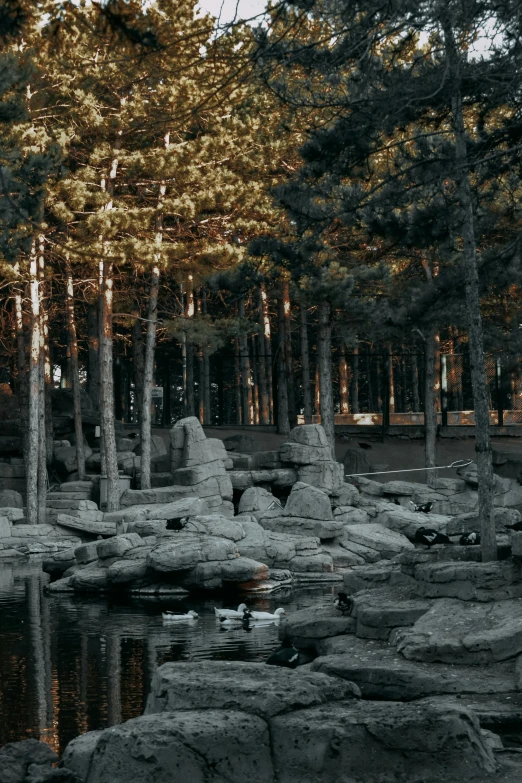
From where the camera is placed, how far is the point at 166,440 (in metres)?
34.8

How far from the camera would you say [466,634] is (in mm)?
11000

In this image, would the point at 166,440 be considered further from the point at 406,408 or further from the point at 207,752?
the point at 207,752

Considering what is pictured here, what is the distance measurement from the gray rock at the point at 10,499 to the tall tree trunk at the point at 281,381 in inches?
370

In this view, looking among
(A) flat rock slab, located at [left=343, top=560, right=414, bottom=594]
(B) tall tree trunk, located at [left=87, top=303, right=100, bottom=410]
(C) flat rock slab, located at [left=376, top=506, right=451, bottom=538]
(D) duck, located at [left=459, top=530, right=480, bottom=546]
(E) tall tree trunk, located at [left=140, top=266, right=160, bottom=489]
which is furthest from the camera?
(B) tall tree trunk, located at [left=87, top=303, right=100, bottom=410]

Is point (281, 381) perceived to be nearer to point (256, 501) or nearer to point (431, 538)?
point (256, 501)

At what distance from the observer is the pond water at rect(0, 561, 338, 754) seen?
1009 centimetres

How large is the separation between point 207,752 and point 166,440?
28284 mm

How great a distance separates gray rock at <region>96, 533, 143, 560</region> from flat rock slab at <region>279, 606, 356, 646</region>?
725cm

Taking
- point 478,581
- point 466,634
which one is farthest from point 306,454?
point 466,634

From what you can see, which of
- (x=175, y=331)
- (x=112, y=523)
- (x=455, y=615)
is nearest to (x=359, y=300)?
(x=175, y=331)

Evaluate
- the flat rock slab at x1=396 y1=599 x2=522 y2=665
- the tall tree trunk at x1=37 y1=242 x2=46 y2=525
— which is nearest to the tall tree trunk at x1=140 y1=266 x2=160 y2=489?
the tall tree trunk at x1=37 y1=242 x2=46 y2=525

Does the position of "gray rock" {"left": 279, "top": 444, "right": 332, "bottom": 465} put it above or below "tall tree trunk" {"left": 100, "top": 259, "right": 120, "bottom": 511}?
below

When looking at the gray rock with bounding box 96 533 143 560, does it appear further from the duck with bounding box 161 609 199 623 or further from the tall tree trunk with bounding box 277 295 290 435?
the tall tree trunk with bounding box 277 295 290 435

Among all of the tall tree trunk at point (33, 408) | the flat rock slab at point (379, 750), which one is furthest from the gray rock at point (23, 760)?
the tall tree trunk at point (33, 408)
